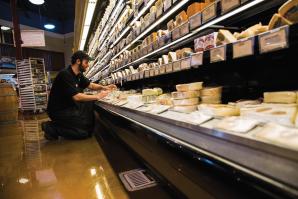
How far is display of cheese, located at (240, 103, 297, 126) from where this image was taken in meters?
0.81

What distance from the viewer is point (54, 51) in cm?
1590

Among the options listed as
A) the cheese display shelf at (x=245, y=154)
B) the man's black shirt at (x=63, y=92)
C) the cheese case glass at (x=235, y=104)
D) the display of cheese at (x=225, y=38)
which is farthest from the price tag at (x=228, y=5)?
the man's black shirt at (x=63, y=92)

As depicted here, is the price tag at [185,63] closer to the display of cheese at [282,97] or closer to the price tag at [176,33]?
the price tag at [176,33]

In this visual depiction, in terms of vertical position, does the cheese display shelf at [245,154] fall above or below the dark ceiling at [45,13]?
below

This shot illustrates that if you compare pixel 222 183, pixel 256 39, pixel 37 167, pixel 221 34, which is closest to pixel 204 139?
pixel 222 183

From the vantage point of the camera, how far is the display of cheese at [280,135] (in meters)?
0.63

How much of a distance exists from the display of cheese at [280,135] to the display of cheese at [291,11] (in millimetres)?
416

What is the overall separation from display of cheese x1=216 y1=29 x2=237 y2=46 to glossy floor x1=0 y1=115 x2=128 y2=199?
113cm

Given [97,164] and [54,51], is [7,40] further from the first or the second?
[97,164]

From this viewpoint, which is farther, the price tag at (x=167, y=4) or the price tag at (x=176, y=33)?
the price tag at (x=167, y=4)

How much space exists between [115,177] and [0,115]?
5.40 m

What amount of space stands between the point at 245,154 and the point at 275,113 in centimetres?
23

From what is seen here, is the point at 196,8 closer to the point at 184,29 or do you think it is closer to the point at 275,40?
the point at 184,29

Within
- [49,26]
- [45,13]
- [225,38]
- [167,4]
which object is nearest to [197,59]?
[225,38]
